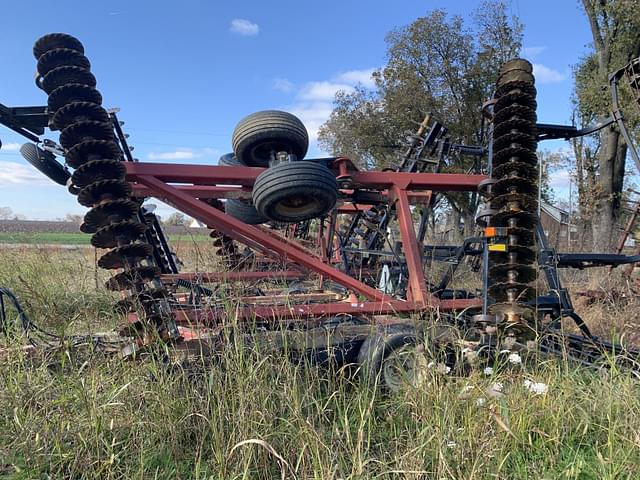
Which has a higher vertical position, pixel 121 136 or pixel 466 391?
pixel 121 136

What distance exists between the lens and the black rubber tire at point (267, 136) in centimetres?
391

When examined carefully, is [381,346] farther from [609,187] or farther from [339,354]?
[609,187]

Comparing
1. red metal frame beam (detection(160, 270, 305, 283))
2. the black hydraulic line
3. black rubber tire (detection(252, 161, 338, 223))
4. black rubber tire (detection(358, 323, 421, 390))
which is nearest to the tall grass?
black rubber tire (detection(358, 323, 421, 390))

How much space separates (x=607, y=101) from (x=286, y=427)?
15.4 metres

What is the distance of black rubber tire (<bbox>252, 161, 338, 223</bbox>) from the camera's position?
330 centimetres

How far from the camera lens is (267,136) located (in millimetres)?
3898

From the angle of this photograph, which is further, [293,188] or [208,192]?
[208,192]

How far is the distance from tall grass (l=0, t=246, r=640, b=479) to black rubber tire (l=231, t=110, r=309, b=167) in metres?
2.00

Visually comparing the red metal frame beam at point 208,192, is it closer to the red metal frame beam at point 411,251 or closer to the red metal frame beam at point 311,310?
the red metal frame beam at point 311,310

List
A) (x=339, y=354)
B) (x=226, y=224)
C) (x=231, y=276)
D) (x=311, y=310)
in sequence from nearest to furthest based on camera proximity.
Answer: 1. (x=339, y=354)
2. (x=311, y=310)
3. (x=226, y=224)
4. (x=231, y=276)

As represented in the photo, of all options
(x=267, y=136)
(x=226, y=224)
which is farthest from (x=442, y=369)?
(x=267, y=136)

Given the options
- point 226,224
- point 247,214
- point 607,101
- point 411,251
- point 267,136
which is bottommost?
point 411,251

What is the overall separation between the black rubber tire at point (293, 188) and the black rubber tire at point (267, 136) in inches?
24.4

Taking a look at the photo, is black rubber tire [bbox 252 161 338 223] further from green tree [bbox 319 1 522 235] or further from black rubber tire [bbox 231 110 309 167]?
green tree [bbox 319 1 522 235]
